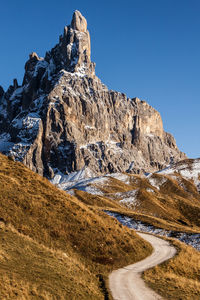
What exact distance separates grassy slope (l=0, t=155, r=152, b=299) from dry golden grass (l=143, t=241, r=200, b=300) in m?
3.04

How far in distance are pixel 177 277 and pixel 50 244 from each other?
35.9 ft

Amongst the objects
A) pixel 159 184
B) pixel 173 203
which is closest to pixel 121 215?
pixel 173 203

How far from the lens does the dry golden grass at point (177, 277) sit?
19.6m

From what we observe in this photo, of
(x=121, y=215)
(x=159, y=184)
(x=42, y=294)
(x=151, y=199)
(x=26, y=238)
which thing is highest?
(x=159, y=184)

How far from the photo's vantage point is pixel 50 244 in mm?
23484

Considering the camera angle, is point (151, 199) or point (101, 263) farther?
point (151, 199)

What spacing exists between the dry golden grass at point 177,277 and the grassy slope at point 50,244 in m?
3.04

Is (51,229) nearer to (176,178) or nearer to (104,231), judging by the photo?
(104,231)

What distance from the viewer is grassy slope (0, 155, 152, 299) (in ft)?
53.8

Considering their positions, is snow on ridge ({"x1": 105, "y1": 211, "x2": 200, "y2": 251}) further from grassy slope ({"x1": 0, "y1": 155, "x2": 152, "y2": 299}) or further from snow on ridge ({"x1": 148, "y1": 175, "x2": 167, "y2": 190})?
snow on ridge ({"x1": 148, "y1": 175, "x2": 167, "y2": 190})

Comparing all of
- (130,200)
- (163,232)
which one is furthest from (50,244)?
(130,200)

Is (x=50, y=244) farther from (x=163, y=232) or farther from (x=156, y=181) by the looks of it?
(x=156, y=181)

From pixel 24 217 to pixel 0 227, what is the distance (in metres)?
3.41

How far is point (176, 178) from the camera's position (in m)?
194
